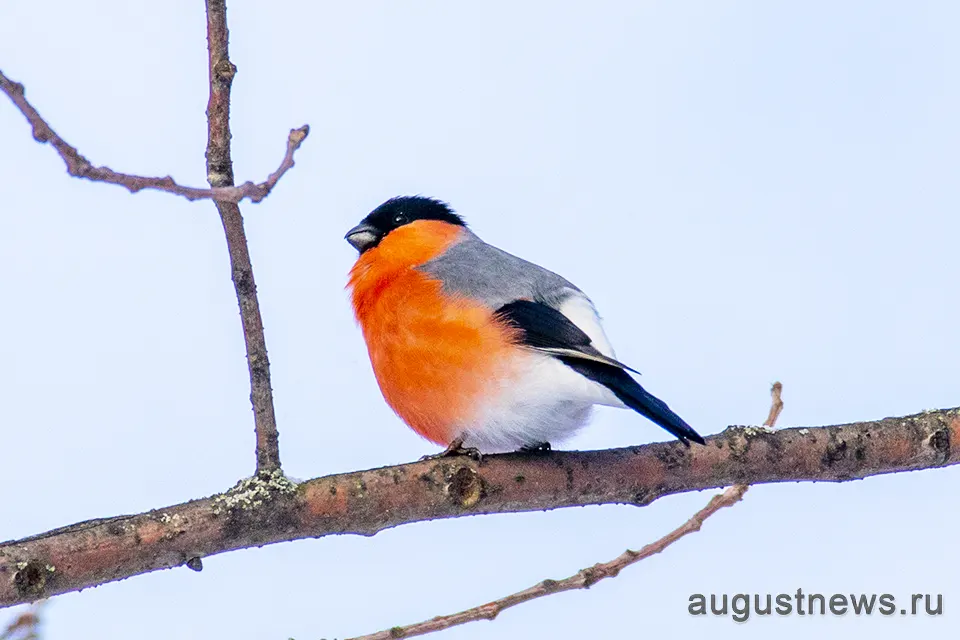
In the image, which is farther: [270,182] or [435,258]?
[435,258]

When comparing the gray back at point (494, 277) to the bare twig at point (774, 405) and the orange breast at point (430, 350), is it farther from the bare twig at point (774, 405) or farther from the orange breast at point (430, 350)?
the bare twig at point (774, 405)

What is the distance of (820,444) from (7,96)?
1586mm

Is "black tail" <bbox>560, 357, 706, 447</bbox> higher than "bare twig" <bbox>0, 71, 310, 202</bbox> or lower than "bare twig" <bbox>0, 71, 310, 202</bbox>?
lower

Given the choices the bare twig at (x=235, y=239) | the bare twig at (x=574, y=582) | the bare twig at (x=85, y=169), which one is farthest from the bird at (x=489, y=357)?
the bare twig at (x=85, y=169)

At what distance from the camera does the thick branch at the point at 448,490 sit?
166 centimetres

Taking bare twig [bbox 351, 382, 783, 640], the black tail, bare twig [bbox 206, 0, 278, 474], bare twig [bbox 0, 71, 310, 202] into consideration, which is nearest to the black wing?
the black tail

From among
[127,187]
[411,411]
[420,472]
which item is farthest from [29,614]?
[411,411]

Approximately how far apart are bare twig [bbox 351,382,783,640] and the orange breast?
0.43 m

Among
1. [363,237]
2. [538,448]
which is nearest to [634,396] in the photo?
[538,448]

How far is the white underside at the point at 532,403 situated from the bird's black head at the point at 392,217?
67 centimetres

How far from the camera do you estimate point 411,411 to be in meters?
2.16

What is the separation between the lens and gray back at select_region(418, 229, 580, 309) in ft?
7.11

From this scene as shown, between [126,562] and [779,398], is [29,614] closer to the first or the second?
[126,562]

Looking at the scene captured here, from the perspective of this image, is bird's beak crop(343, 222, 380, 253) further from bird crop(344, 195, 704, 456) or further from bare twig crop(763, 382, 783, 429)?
bare twig crop(763, 382, 783, 429)
